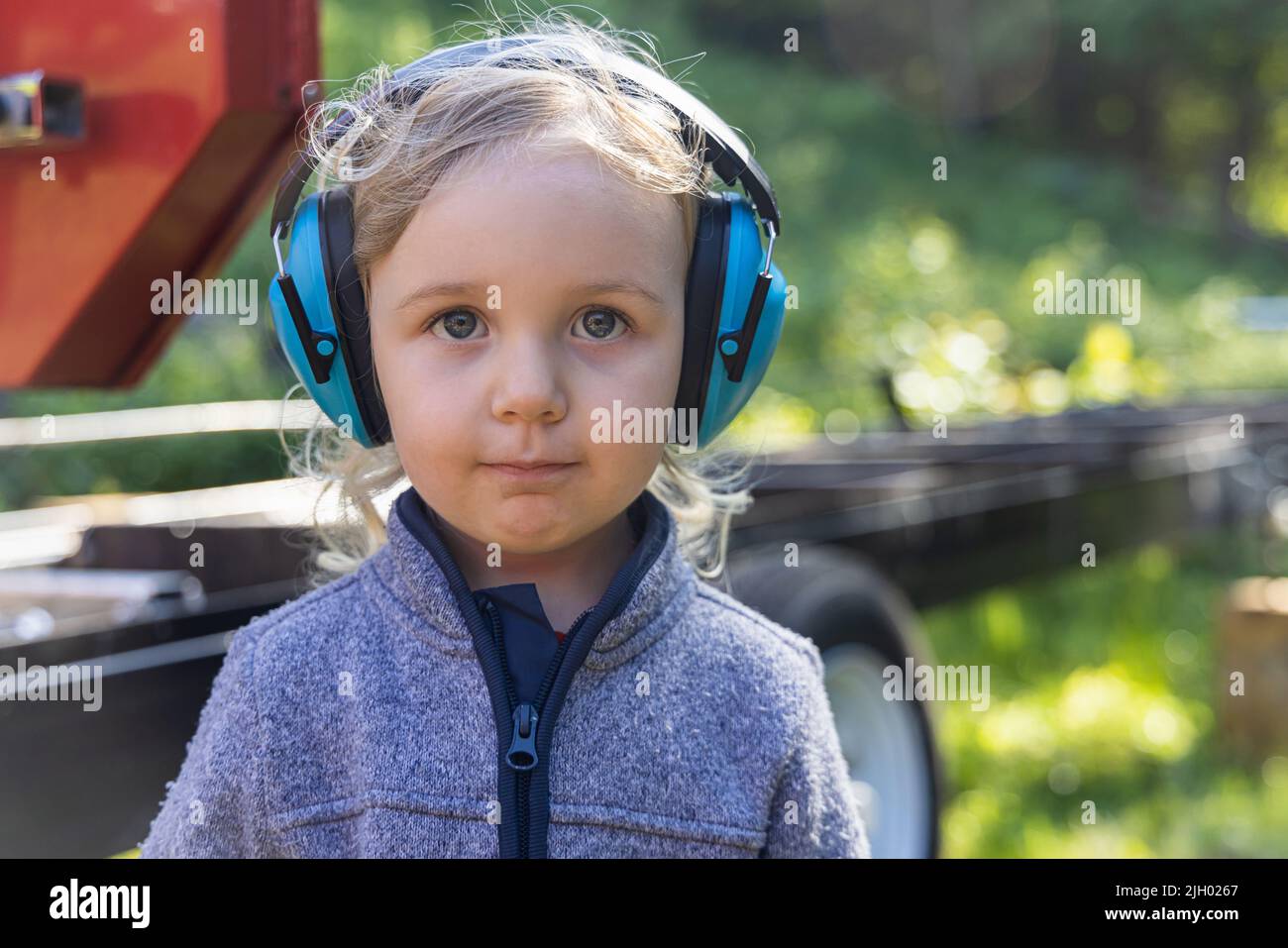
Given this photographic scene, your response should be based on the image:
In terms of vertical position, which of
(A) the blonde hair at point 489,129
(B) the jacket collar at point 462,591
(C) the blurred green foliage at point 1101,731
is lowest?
(C) the blurred green foliage at point 1101,731

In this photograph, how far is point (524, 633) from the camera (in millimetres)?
1417

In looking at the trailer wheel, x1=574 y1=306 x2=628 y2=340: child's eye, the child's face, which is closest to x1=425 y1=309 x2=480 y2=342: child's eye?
the child's face

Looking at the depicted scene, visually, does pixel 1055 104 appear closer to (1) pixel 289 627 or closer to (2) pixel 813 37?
(2) pixel 813 37

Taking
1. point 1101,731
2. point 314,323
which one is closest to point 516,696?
point 314,323

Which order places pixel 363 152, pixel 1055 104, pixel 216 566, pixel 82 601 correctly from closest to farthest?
pixel 363 152 → pixel 82 601 → pixel 216 566 → pixel 1055 104

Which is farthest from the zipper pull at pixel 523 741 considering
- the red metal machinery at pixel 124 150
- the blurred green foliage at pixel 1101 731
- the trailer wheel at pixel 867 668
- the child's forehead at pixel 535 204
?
the blurred green foliage at pixel 1101 731

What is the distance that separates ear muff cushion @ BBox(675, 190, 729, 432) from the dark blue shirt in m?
0.24

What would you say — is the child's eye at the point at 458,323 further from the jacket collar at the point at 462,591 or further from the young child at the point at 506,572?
the jacket collar at the point at 462,591

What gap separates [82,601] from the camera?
2.83 meters

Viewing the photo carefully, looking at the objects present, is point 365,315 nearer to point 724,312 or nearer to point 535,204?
point 535,204

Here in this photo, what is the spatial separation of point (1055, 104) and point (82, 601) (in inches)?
960

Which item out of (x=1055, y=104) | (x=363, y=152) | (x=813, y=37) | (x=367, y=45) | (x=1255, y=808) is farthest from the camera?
(x=1055, y=104)

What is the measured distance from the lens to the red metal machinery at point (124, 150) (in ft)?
6.54
